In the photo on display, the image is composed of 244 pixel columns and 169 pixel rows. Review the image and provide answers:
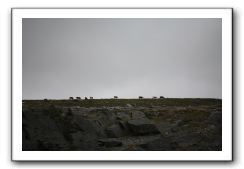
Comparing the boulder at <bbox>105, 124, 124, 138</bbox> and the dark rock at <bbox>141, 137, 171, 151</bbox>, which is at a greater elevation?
the boulder at <bbox>105, 124, 124, 138</bbox>

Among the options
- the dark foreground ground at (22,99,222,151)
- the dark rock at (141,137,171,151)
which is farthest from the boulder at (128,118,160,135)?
A: the dark rock at (141,137,171,151)

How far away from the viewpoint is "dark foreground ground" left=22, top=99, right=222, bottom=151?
16.7ft

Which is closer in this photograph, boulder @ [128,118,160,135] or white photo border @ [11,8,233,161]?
white photo border @ [11,8,233,161]

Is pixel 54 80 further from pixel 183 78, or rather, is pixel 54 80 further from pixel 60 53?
pixel 183 78

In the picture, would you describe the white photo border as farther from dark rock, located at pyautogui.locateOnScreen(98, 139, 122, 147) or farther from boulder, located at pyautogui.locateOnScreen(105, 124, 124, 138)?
boulder, located at pyautogui.locateOnScreen(105, 124, 124, 138)

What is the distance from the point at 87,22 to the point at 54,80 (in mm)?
1034

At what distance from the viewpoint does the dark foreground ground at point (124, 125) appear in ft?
16.7

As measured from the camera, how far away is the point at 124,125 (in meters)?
5.23

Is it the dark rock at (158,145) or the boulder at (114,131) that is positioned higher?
the boulder at (114,131)

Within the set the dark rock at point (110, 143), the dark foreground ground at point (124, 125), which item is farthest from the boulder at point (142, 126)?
the dark rock at point (110, 143)

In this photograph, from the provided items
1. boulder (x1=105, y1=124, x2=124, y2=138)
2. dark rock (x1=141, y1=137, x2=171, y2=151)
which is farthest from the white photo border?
boulder (x1=105, y1=124, x2=124, y2=138)

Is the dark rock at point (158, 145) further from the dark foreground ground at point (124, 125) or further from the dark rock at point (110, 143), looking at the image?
the dark rock at point (110, 143)

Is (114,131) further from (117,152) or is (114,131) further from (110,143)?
(117,152)

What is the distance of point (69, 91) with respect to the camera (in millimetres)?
4977
